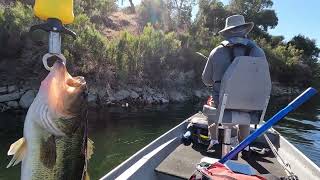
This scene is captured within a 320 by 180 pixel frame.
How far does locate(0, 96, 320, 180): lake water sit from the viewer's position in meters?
11.6

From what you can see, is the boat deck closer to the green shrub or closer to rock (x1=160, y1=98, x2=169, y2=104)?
the green shrub

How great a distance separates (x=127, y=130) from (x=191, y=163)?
10347mm

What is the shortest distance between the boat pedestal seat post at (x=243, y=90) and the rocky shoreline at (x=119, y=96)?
1634cm

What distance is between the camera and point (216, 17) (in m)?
48.7

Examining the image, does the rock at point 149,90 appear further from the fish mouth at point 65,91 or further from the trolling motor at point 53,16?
the fish mouth at point 65,91

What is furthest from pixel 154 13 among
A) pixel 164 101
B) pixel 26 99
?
pixel 26 99

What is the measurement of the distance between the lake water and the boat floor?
4208mm

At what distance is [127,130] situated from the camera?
16078 mm

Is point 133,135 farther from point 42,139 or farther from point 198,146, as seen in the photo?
point 42,139

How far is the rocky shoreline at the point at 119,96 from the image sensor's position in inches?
793

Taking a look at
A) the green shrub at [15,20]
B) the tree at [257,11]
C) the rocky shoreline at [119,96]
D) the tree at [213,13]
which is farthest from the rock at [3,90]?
the tree at [257,11]

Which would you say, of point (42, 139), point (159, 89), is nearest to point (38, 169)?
point (42, 139)

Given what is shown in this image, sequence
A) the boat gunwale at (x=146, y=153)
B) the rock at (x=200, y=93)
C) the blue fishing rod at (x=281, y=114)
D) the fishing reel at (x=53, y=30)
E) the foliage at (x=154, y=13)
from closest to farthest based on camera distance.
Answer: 1. the fishing reel at (x=53, y=30)
2. the boat gunwale at (x=146, y=153)
3. the blue fishing rod at (x=281, y=114)
4. the rock at (x=200, y=93)
5. the foliage at (x=154, y=13)

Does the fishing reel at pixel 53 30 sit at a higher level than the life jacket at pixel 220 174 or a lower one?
higher
